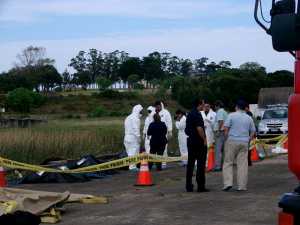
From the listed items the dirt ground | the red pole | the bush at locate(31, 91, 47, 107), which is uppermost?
the bush at locate(31, 91, 47, 107)

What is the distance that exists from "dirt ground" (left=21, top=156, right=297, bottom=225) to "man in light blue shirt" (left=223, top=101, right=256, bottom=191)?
0.28 m

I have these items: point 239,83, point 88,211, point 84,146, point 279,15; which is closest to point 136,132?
point 84,146

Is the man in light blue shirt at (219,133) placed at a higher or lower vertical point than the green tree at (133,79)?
lower

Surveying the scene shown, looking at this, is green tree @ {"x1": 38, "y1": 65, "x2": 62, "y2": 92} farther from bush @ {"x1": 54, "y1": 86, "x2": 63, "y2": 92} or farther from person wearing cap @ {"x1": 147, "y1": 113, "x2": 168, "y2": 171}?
person wearing cap @ {"x1": 147, "y1": 113, "x2": 168, "y2": 171}

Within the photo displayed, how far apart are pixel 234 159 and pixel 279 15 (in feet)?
28.9

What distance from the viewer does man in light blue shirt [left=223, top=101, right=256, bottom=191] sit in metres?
13.7

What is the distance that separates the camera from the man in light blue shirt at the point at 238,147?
1366cm

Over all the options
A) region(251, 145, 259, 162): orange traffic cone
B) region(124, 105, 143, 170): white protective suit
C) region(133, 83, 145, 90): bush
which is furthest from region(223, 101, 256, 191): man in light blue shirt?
region(133, 83, 145, 90): bush

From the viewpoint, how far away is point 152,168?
19875 millimetres

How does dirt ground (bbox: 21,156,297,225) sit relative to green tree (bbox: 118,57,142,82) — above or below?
below

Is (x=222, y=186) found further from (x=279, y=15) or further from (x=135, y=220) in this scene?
(x=279, y=15)

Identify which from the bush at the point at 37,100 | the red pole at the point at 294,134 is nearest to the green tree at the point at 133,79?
the bush at the point at 37,100

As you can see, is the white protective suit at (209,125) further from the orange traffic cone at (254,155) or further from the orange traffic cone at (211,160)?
the orange traffic cone at (254,155)

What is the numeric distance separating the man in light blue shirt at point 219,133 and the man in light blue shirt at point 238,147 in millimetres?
3851
